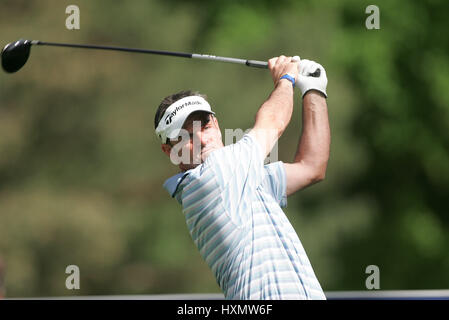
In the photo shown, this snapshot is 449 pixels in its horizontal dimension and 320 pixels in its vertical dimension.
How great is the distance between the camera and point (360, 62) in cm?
1021

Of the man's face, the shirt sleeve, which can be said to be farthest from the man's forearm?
the man's face

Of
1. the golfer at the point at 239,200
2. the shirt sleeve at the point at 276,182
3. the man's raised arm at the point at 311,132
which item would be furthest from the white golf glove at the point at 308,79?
the shirt sleeve at the point at 276,182

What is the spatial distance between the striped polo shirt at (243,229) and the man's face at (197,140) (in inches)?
5.3

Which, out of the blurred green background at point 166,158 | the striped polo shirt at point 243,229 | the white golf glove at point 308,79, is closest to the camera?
the striped polo shirt at point 243,229

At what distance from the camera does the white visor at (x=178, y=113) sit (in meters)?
2.95

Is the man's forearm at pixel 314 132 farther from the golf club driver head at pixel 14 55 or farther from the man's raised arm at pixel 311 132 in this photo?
the golf club driver head at pixel 14 55

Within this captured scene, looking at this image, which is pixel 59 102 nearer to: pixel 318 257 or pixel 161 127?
pixel 318 257

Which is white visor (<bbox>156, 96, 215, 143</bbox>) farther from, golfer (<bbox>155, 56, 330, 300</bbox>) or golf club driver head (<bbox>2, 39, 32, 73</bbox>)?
golf club driver head (<bbox>2, 39, 32, 73</bbox>)

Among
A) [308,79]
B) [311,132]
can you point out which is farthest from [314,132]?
[308,79]

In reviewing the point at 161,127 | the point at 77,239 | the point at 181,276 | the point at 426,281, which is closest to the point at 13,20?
the point at 77,239

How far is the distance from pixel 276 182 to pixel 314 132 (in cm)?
28

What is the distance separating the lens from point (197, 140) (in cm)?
292

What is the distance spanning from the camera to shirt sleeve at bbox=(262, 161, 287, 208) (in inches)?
118
